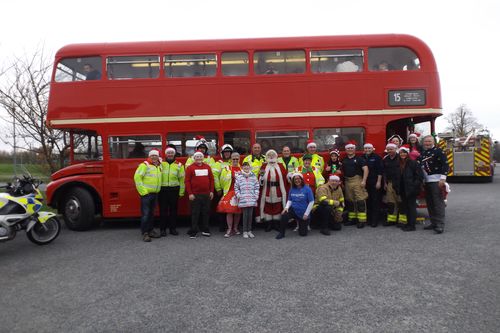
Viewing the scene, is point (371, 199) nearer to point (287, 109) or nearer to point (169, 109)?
point (287, 109)

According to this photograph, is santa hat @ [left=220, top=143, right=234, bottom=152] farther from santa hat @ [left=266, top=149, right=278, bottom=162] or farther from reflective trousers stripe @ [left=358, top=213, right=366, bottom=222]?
reflective trousers stripe @ [left=358, top=213, right=366, bottom=222]

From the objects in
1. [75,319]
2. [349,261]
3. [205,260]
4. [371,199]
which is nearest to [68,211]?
[205,260]

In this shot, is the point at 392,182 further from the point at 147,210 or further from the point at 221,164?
the point at 147,210

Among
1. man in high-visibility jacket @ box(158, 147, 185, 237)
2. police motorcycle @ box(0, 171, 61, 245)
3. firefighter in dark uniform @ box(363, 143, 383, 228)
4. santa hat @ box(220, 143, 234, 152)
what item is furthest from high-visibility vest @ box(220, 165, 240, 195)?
police motorcycle @ box(0, 171, 61, 245)

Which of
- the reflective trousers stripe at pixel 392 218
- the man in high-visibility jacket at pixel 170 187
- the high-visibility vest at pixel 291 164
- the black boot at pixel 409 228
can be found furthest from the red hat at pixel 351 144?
the man in high-visibility jacket at pixel 170 187

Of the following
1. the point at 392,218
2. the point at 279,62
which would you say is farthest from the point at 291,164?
the point at 392,218

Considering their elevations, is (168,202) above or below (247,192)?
below

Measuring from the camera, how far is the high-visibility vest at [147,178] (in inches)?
244

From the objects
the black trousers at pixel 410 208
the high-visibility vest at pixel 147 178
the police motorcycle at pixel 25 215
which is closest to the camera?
the police motorcycle at pixel 25 215

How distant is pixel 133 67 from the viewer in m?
7.07

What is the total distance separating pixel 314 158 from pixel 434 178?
2266 mm

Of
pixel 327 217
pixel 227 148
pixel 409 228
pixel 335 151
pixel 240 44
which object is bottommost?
pixel 409 228

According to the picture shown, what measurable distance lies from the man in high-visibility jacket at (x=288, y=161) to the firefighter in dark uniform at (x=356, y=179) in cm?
102

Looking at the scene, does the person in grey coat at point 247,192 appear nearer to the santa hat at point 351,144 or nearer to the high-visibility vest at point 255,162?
the high-visibility vest at point 255,162
